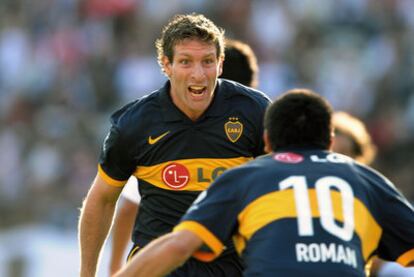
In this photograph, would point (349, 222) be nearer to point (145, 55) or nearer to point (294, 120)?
point (294, 120)

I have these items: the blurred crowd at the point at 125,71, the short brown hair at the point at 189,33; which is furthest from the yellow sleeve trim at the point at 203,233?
the blurred crowd at the point at 125,71

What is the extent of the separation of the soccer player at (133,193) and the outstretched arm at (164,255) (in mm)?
2552

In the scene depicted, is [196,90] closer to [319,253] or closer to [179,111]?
[179,111]

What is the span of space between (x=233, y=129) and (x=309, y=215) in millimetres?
1675

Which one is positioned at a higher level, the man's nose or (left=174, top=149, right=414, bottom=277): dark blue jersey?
the man's nose

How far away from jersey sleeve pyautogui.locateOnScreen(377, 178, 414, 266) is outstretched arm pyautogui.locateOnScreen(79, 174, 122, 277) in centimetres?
199

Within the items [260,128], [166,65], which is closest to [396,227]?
[260,128]

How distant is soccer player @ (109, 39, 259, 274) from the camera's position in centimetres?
762

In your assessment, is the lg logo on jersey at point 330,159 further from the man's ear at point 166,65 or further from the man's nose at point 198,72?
the man's ear at point 166,65

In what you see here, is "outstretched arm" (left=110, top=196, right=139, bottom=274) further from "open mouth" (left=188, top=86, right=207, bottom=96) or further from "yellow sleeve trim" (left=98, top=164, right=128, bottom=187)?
"open mouth" (left=188, top=86, right=207, bottom=96)

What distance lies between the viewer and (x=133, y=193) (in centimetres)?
759

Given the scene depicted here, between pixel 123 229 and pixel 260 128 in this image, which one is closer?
pixel 260 128

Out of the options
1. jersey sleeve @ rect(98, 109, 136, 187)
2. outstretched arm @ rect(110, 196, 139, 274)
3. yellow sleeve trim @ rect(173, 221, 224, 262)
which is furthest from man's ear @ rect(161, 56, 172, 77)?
yellow sleeve trim @ rect(173, 221, 224, 262)

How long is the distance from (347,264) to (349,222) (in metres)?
0.19
